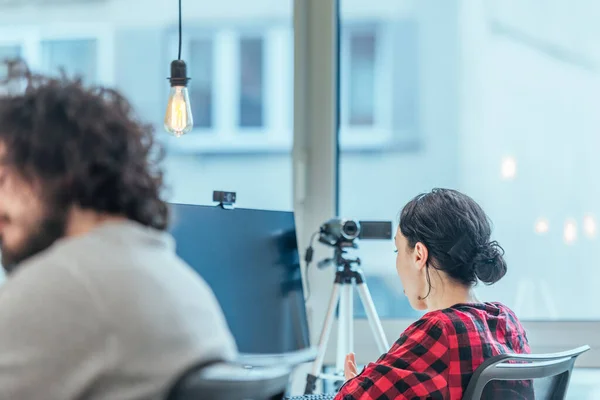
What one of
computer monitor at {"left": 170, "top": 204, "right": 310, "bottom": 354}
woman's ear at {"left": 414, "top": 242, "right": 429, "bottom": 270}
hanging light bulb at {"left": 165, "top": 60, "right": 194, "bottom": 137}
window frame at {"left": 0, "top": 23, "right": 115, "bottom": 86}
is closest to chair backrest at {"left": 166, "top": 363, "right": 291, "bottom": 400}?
computer monitor at {"left": 170, "top": 204, "right": 310, "bottom": 354}

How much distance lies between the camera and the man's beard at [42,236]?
3.43 ft

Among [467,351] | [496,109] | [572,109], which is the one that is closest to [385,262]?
[496,109]

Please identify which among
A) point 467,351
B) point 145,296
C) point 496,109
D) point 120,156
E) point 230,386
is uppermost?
point 496,109

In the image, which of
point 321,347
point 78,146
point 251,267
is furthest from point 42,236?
point 321,347

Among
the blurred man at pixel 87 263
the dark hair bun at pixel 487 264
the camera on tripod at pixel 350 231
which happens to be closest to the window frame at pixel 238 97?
the camera on tripod at pixel 350 231

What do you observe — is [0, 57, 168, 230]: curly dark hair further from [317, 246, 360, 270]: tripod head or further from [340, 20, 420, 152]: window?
[340, 20, 420, 152]: window

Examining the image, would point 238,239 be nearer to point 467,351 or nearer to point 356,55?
point 467,351

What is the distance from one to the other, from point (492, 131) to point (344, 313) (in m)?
0.86

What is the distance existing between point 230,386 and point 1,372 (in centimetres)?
27

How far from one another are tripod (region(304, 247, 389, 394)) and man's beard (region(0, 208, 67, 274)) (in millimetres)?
1252

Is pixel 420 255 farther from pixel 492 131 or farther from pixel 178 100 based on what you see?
pixel 492 131

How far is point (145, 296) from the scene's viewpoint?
943mm

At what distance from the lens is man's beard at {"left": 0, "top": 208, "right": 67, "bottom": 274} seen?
104cm

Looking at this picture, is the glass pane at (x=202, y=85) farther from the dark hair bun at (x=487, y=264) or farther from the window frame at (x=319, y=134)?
the dark hair bun at (x=487, y=264)
